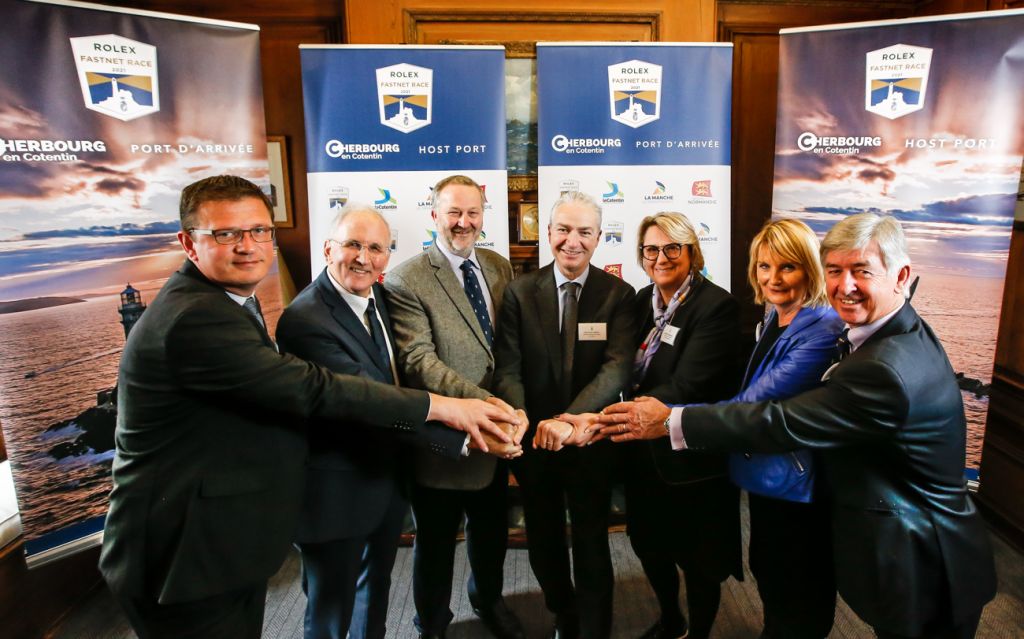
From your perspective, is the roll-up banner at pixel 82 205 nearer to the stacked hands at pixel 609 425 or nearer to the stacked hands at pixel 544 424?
the stacked hands at pixel 544 424

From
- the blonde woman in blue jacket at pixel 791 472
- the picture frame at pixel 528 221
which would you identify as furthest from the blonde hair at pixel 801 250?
the picture frame at pixel 528 221

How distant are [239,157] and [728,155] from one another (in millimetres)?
2922

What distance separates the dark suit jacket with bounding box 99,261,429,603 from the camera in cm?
151

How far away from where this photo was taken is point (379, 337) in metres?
2.14

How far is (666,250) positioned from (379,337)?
115 centimetres

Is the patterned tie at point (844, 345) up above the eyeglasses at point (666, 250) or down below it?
below

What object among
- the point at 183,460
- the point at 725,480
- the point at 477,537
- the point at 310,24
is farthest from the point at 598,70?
the point at 183,460

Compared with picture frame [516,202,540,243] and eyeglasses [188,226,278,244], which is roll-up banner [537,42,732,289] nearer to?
picture frame [516,202,540,243]

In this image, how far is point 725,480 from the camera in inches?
88.5

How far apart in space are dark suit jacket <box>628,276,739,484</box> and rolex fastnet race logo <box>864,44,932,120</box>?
2.08 m

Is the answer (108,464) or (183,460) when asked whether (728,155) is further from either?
(108,464)

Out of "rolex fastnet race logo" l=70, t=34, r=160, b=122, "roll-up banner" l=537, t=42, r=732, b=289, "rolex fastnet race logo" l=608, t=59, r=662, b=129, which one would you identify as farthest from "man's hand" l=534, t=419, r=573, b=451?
"rolex fastnet race logo" l=70, t=34, r=160, b=122

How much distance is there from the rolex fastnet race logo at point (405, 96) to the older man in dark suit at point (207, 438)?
6.58ft

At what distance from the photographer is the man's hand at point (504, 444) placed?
2.09 meters
